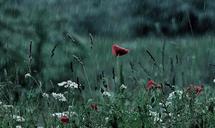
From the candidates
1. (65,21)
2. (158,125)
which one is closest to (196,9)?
(65,21)

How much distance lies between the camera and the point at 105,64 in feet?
29.9

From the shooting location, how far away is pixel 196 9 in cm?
1200

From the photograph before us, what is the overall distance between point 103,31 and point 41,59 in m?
6.16

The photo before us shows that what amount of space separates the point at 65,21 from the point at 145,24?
580 cm

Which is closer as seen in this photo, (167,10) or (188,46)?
(188,46)

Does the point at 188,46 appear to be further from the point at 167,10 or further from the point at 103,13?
the point at 103,13

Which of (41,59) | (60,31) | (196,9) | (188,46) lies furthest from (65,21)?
(196,9)

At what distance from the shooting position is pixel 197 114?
9.07ft

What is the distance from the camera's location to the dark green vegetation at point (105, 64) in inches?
113

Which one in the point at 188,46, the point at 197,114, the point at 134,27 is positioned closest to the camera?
the point at 197,114

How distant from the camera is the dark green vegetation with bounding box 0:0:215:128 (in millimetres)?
2873

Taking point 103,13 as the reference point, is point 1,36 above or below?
above

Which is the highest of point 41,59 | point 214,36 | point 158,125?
point 158,125

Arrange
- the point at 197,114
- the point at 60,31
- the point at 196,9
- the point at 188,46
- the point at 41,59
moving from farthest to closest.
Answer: the point at 196,9 → the point at 188,46 → the point at 60,31 → the point at 41,59 → the point at 197,114
